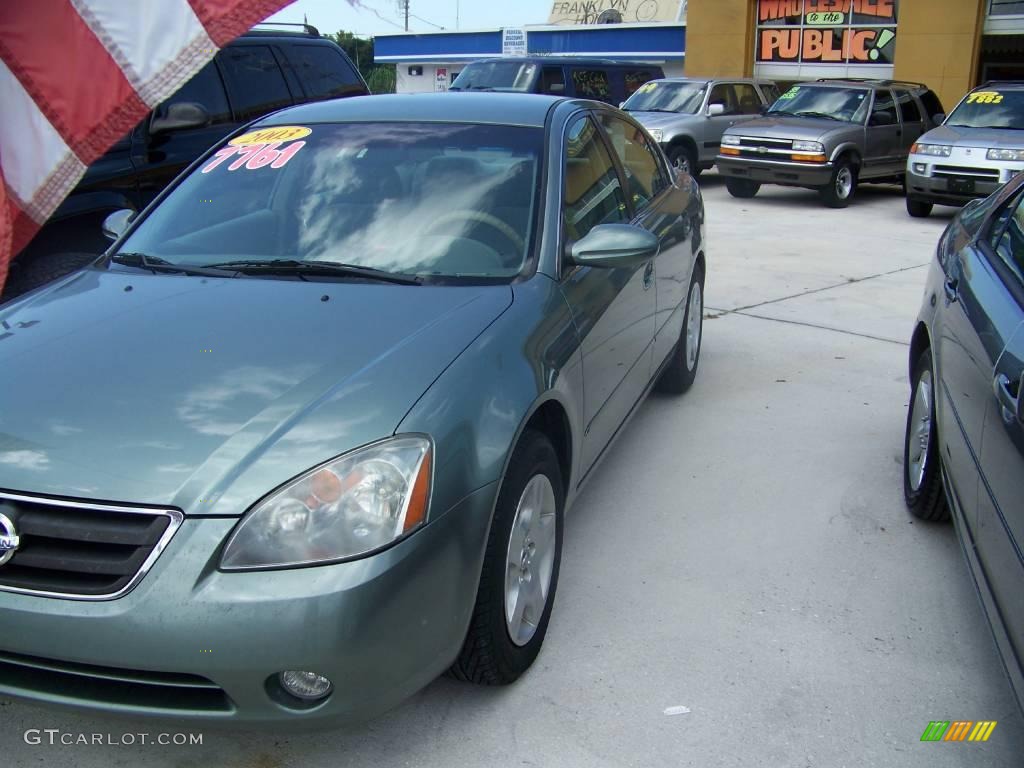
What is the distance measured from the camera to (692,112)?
16.5 meters

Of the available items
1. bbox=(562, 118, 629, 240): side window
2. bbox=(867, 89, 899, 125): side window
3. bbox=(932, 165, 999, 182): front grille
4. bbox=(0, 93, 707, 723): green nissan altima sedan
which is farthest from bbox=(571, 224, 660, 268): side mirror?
bbox=(867, 89, 899, 125): side window

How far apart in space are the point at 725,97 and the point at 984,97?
5.09 m

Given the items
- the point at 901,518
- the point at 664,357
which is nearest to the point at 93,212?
the point at 664,357

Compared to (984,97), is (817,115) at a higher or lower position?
lower

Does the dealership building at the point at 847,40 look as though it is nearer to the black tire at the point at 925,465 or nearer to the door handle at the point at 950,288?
Result: the black tire at the point at 925,465

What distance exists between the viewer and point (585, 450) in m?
3.54

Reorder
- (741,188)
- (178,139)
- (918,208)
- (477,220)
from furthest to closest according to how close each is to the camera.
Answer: (741,188), (918,208), (178,139), (477,220)

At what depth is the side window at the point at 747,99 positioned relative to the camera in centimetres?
1761

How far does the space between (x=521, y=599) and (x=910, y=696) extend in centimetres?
119

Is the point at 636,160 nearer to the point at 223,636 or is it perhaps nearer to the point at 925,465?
the point at 925,465

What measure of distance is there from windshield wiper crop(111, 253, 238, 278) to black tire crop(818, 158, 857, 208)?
11.8 m

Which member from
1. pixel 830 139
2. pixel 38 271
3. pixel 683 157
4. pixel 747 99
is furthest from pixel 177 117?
pixel 747 99

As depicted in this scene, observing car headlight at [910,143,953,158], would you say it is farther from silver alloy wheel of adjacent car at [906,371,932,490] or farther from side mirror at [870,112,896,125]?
silver alloy wheel of adjacent car at [906,371,932,490]

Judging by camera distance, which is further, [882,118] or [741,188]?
[741,188]
